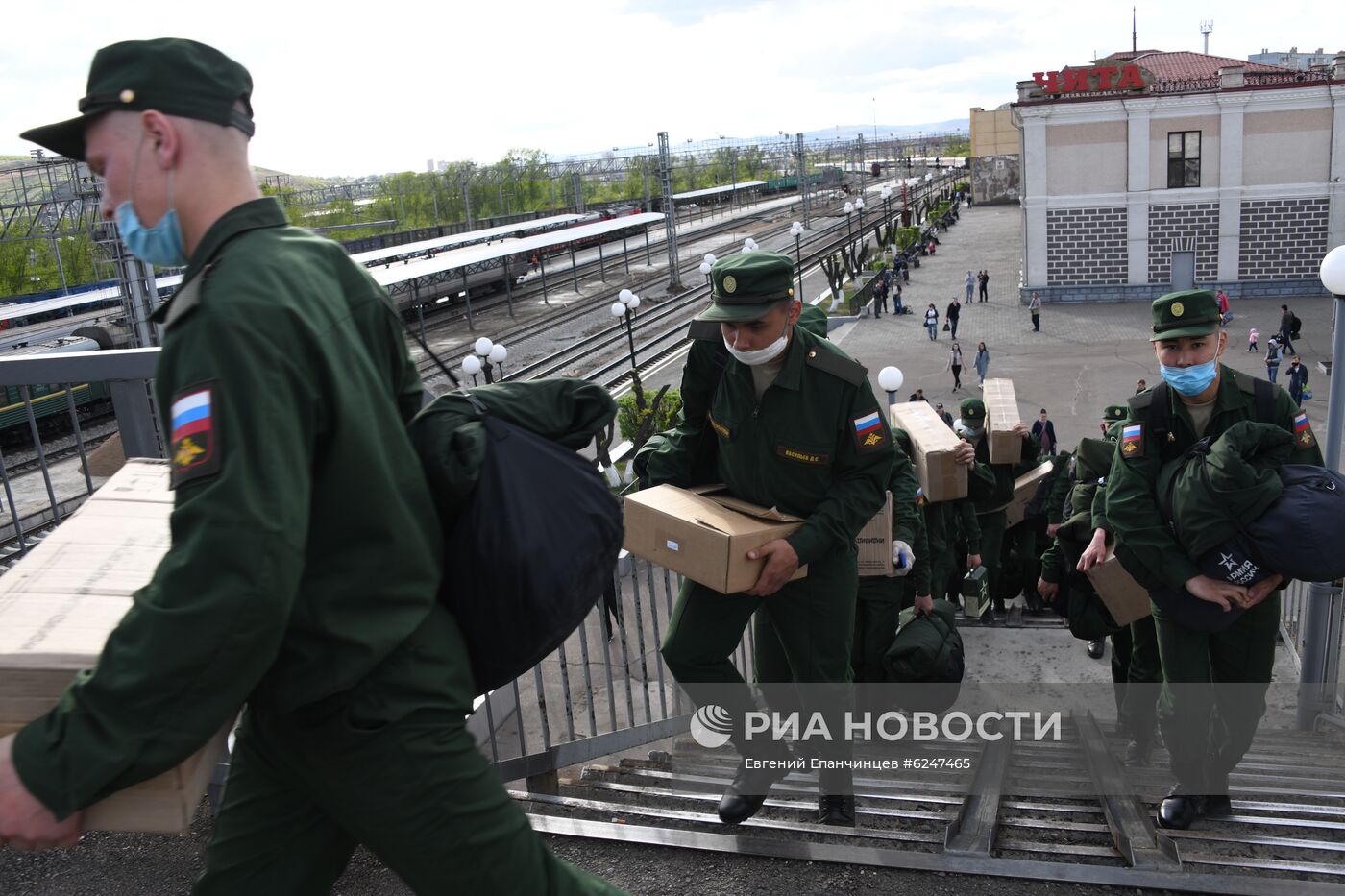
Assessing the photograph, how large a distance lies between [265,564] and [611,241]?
189 ft

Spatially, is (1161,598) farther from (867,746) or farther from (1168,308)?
(867,746)

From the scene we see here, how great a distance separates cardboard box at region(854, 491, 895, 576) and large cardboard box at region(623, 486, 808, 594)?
1338 mm

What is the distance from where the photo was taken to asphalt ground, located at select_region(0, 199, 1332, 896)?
313 centimetres

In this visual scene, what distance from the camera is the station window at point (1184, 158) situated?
112ft

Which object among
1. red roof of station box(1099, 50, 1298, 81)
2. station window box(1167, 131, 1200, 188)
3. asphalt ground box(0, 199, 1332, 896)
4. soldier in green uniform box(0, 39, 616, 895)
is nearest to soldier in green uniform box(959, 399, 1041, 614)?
asphalt ground box(0, 199, 1332, 896)

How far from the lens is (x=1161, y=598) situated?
13.1ft

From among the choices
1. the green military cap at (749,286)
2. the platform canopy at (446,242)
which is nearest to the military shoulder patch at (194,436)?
the green military cap at (749,286)

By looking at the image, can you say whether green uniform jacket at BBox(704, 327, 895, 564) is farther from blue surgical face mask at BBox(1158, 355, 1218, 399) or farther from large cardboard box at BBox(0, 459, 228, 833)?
large cardboard box at BBox(0, 459, 228, 833)

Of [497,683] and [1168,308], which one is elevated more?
[1168,308]

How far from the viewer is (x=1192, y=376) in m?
3.95

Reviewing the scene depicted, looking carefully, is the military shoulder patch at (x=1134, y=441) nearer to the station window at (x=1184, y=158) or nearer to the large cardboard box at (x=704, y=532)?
the large cardboard box at (x=704, y=532)

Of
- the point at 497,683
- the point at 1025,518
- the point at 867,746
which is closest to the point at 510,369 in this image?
the point at 1025,518

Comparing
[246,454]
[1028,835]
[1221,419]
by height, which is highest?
[246,454]

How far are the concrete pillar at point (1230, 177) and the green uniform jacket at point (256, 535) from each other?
36.9 m
